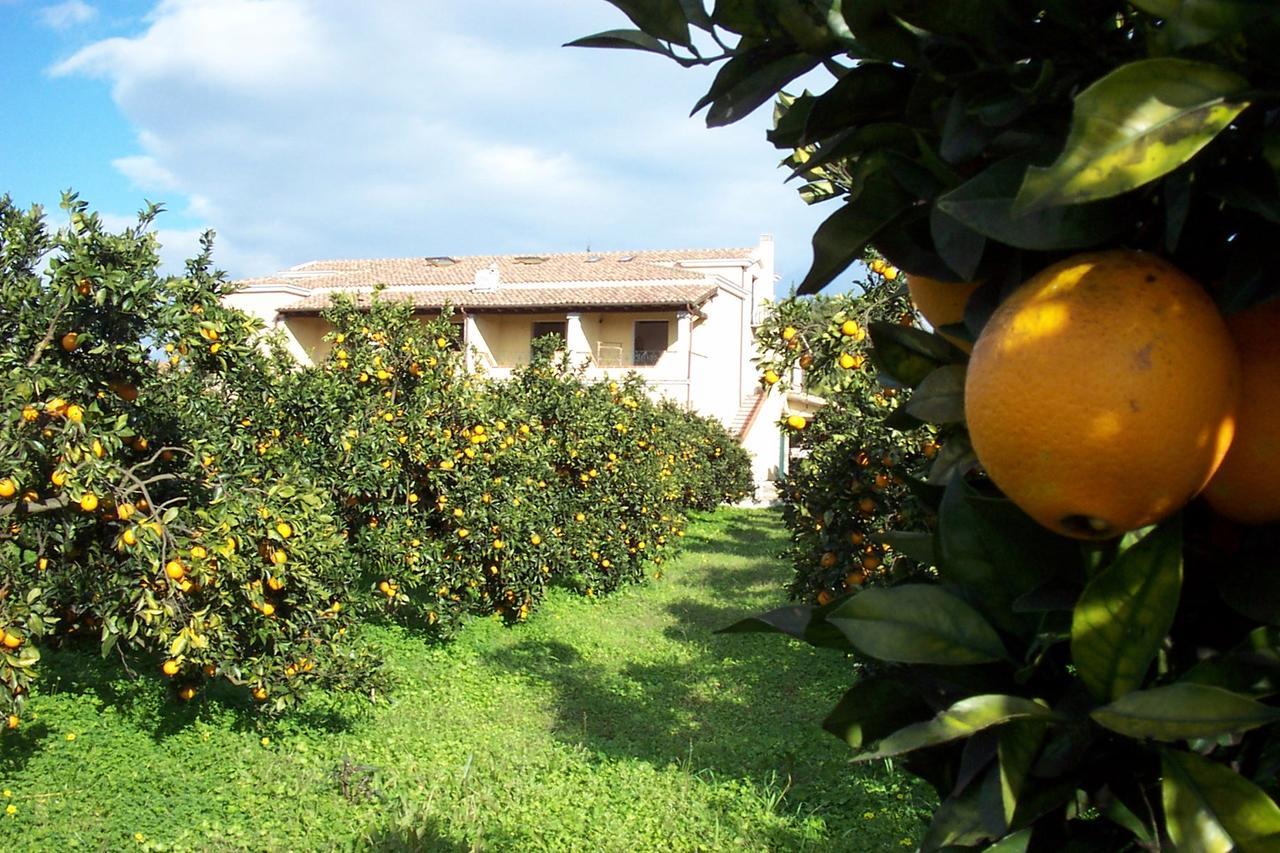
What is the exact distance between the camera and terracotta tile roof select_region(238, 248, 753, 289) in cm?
2391

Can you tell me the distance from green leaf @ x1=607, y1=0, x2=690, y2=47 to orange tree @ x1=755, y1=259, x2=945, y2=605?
385 cm

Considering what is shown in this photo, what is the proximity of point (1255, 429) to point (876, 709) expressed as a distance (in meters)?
0.33

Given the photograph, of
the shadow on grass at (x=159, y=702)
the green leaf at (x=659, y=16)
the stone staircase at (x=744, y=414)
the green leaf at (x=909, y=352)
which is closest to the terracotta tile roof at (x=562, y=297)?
the stone staircase at (x=744, y=414)

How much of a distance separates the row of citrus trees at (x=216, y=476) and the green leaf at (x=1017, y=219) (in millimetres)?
3553

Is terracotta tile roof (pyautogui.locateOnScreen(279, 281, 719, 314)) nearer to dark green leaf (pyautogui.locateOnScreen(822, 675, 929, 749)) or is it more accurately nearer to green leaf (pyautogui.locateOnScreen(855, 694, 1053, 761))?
dark green leaf (pyautogui.locateOnScreen(822, 675, 929, 749))

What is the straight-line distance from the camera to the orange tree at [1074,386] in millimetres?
553

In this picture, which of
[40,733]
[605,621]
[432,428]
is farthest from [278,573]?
[605,621]

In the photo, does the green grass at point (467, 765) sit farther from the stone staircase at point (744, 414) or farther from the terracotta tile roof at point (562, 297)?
the stone staircase at point (744, 414)

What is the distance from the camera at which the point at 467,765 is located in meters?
4.66

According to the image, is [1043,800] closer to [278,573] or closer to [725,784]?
[278,573]

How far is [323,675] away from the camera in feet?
16.3

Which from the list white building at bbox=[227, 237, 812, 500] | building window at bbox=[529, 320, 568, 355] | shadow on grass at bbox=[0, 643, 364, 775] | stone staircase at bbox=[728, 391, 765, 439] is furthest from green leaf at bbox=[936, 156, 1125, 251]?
building window at bbox=[529, 320, 568, 355]

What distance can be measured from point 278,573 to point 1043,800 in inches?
165

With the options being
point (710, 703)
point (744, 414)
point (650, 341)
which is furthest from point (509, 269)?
point (710, 703)
